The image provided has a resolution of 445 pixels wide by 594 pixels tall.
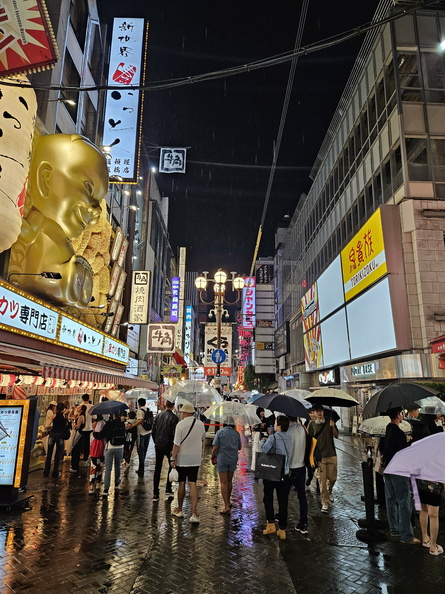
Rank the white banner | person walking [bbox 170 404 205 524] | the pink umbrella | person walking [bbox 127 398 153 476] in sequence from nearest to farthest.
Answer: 1. the pink umbrella
2. person walking [bbox 170 404 205 524]
3. person walking [bbox 127 398 153 476]
4. the white banner

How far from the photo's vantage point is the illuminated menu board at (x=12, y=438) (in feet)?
25.5

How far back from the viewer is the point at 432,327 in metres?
18.2

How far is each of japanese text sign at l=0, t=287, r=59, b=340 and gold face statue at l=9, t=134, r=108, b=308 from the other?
2.71 ft

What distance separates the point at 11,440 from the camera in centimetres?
812

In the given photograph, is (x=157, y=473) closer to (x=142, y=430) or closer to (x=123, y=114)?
(x=142, y=430)

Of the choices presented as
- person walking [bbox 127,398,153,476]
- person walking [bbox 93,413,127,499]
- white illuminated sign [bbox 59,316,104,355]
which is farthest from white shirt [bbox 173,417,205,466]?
white illuminated sign [bbox 59,316,104,355]

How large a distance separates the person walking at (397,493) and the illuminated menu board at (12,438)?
21.8 ft

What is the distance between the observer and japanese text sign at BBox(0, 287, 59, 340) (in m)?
9.72

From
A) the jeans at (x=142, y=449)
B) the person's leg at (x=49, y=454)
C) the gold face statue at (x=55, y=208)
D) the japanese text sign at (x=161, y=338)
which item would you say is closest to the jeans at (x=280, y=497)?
the jeans at (x=142, y=449)

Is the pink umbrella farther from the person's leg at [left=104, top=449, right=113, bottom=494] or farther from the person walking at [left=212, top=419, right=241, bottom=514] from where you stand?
the person's leg at [left=104, top=449, right=113, bottom=494]

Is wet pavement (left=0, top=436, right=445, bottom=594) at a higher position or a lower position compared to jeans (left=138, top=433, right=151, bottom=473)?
lower

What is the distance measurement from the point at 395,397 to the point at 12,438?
23.7 ft

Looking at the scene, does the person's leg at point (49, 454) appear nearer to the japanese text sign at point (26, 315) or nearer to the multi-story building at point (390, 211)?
the japanese text sign at point (26, 315)

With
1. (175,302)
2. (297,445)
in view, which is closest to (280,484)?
(297,445)
